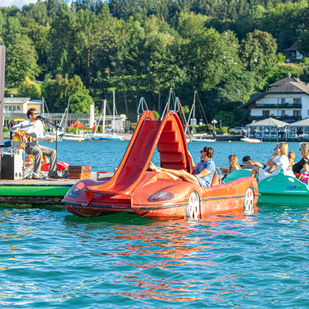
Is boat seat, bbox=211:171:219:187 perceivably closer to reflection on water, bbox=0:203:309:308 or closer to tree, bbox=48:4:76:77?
reflection on water, bbox=0:203:309:308

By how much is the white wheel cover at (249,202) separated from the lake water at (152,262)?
109cm

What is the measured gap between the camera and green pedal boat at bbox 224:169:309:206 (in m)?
14.1

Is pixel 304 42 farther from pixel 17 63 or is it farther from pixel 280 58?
pixel 17 63

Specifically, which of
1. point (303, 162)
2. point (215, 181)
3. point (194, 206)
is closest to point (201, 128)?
point (303, 162)

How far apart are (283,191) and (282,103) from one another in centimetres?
7885

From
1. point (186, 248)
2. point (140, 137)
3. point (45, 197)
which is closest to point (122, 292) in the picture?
point (186, 248)

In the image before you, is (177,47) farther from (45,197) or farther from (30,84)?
(45,197)

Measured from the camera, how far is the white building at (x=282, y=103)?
88.5 m

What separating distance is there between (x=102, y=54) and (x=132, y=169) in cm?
11091

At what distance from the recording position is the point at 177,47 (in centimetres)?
10706

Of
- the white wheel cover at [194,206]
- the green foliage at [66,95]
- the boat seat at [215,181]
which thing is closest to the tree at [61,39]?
the green foliage at [66,95]

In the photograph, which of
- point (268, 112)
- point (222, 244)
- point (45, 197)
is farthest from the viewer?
point (268, 112)

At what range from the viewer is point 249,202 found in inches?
521

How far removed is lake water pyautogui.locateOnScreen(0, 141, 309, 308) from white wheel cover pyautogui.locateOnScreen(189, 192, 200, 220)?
0.31 m
